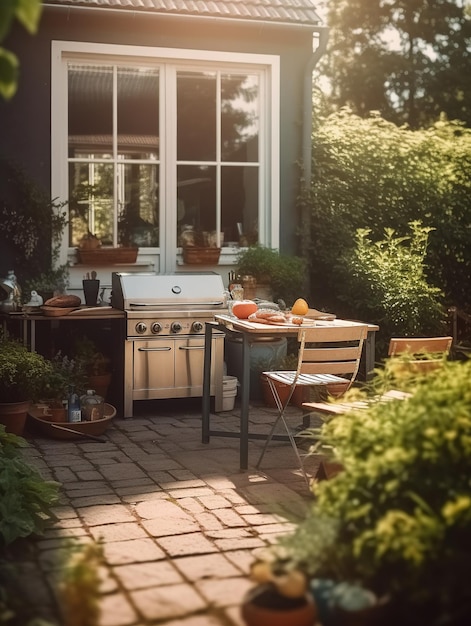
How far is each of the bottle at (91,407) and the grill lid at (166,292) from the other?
897mm

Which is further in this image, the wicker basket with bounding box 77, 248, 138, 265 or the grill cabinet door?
the wicker basket with bounding box 77, 248, 138, 265

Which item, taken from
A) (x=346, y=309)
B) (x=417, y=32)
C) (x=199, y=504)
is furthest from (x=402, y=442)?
(x=417, y=32)

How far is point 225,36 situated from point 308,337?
440 cm

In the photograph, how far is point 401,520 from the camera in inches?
118

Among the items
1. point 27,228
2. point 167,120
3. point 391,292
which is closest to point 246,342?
point 391,292

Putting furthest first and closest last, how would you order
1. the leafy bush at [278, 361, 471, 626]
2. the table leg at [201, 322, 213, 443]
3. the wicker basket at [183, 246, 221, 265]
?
the wicker basket at [183, 246, 221, 265], the table leg at [201, 322, 213, 443], the leafy bush at [278, 361, 471, 626]

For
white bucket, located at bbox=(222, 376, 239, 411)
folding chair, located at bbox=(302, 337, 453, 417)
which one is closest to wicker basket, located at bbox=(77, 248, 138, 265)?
white bucket, located at bbox=(222, 376, 239, 411)

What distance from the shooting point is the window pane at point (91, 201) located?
8742mm

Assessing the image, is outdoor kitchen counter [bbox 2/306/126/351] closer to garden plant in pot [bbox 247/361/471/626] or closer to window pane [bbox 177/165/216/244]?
window pane [bbox 177/165/216/244]

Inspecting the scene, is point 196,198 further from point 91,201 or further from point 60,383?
point 60,383

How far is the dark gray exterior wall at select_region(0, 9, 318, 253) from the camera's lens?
27.7ft

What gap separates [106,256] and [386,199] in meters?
3.20

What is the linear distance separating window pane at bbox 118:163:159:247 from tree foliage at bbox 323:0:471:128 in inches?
536

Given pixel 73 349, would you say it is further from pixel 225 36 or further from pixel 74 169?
pixel 225 36
